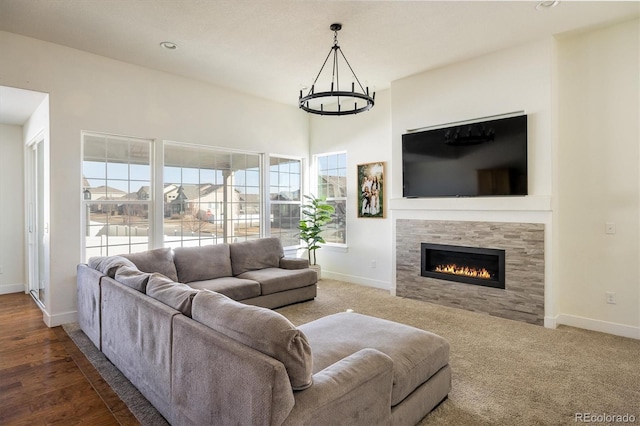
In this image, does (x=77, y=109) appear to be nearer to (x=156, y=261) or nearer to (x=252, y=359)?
(x=156, y=261)

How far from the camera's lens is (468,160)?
4.44m

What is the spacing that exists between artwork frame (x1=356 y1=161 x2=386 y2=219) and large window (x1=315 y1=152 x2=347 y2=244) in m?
0.42

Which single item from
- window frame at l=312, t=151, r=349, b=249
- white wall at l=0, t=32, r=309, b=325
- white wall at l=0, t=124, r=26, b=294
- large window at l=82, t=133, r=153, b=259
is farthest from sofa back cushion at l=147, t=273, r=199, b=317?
white wall at l=0, t=124, r=26, b=294

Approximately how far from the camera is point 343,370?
1.67 m

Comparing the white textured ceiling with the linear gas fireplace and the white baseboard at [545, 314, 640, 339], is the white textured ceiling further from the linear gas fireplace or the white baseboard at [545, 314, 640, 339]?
the white baseboard at [545, 314, 640, 339]

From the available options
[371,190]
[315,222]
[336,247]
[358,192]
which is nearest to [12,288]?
[315,222]

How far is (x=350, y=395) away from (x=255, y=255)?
3.58m

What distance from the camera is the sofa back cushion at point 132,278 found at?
2596mm

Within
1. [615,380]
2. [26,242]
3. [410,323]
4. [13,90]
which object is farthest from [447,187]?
[26,242]

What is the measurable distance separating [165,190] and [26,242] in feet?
7.88

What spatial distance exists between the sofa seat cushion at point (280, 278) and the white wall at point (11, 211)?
11.5ft

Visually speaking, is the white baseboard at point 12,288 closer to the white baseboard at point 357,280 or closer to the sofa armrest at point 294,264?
the sofa armrest at point 294,264

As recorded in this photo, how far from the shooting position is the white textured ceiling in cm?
321

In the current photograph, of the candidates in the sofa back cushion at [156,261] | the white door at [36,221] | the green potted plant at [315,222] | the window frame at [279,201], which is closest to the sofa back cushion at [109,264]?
the sofa back cushion at [156,261]
